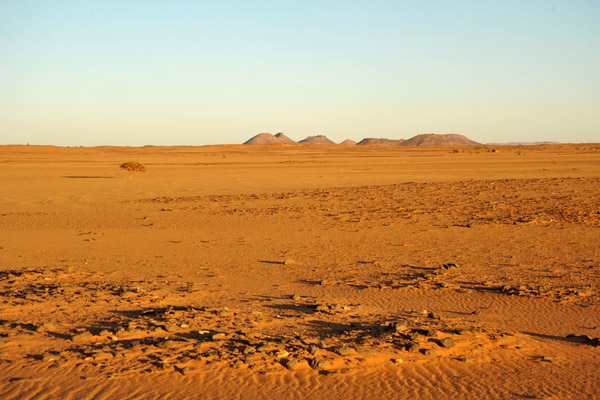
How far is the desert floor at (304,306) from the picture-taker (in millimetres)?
5309

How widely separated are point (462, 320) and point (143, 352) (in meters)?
3.54

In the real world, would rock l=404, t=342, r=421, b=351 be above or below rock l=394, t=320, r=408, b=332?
below

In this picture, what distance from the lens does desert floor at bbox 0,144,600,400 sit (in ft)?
17.4

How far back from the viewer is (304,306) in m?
7.54

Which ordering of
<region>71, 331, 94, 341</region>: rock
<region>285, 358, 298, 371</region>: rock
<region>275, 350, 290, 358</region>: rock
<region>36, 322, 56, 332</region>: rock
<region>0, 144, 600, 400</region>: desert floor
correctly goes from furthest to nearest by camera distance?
<region>36, 322, 56, 332</region>: rock, <region>71, 331, 94, 341</region>: rock, <region>275, 350, 290, 358</region>: rock, <region>285, 358, 298, 371</region>: rock, <region>0, 144, 600, 400</region>: desert floor

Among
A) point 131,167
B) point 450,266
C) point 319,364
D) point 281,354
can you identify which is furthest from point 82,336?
point 131,167

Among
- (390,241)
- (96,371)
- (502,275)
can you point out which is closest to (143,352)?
(96,371)

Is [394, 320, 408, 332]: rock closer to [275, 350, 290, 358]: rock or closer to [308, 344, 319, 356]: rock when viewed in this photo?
[308, 344, 319, 356]: rock

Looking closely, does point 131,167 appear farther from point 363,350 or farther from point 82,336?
point 363,350

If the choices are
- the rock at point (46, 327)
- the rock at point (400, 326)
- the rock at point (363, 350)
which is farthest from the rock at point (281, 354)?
the rock at point (46, 327)

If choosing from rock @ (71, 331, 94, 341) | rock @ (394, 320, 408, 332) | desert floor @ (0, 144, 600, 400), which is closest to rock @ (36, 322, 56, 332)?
desert floor @ (0, 144, 600, 400)

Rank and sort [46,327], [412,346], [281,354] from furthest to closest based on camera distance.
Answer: [46,327] < [412,346] < [281,354]

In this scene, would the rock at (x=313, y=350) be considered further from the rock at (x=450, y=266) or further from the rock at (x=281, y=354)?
the rock at (x=450, y=266)

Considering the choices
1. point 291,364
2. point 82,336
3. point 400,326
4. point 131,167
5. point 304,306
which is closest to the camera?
point 291,364
